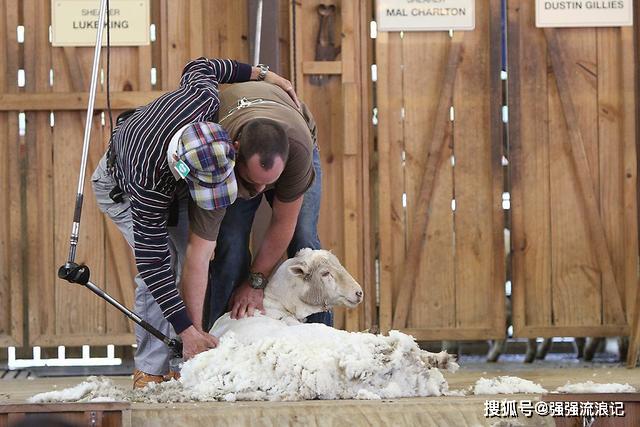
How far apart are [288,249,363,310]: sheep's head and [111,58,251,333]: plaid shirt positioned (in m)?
0.57

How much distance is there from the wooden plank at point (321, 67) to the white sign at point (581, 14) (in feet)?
4.04

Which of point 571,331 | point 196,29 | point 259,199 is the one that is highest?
point 196,29

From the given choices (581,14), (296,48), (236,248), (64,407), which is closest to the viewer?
(64,407)

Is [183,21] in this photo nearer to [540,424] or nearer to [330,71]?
[330,71]

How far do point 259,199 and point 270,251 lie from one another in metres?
0.29

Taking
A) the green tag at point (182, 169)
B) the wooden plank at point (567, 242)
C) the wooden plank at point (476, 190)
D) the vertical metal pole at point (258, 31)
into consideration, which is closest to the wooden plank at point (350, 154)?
the vertical metal pole at point (258, 31)

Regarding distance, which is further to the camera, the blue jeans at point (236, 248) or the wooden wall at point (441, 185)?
the wooden wall at point (441, 185)

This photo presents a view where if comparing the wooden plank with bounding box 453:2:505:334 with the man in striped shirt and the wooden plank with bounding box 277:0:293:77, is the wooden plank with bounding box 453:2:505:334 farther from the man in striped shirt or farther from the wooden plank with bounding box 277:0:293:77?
the man in striped shirt

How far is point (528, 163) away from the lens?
6.52m

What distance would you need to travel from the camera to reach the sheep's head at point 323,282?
14.4ft

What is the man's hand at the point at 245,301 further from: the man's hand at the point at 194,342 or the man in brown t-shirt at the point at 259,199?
the man's hand at the point at 194,342

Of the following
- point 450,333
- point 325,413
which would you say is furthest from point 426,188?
point 325,413

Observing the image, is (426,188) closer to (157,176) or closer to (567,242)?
(567,242)

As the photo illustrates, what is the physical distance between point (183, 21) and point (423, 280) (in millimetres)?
2113
